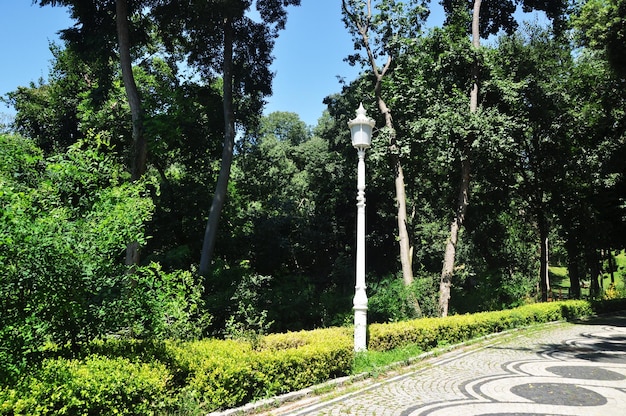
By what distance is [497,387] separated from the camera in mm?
7438

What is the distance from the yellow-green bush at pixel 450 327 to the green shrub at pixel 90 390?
221 inches

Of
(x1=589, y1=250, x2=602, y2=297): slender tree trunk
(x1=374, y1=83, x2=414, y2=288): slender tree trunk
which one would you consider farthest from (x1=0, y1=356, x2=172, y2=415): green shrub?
(x1=589, y1=250, x2=602, y2=297): slender tree trunk

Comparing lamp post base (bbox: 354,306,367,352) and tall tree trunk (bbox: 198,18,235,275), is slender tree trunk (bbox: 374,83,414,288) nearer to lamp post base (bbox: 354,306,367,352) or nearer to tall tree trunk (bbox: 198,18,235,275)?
tall tree trunk (bbox: 198,18,235,275)

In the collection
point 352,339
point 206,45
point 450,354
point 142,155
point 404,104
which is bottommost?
point 450,354

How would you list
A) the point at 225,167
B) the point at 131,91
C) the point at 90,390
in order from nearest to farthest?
the point at 90,390 < the point at 131,91 < the point at 225,167

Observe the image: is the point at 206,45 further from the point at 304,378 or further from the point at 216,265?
the point at 304,378

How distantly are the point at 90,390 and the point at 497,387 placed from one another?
6.32 m

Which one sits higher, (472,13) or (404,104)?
(472,13)

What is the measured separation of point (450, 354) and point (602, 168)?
1667 centimetres

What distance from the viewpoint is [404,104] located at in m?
16.9

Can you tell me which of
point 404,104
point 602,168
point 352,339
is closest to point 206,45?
point 404,104

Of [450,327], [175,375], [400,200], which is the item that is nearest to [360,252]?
[175,375]

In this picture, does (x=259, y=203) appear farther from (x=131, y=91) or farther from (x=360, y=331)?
(x=360, y=331)

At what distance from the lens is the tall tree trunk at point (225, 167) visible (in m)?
17.6
